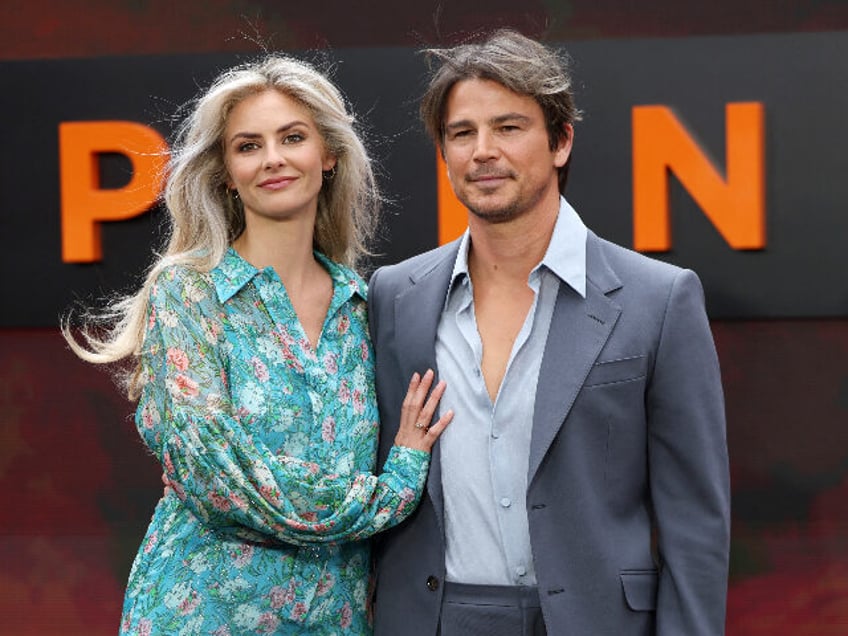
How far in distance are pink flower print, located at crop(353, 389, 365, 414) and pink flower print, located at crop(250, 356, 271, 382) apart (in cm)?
20

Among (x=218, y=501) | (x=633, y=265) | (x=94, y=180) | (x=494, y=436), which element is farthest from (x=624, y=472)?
(x=94, y=180)

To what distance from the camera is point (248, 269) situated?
8.89ft

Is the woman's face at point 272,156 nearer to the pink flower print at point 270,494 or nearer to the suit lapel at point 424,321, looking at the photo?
the suit lapel at point 424,321

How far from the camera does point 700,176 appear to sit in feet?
14.8

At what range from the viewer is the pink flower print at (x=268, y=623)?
2.63 meters

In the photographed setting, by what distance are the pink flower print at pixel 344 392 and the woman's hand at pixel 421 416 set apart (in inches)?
4.6

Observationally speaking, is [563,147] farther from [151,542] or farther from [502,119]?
[151,542]

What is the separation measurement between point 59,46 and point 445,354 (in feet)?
9.29

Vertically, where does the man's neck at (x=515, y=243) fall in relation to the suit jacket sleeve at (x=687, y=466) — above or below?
above

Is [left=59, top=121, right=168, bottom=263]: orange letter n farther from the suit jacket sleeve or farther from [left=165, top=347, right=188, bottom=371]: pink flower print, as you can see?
the suit jacket sleeve

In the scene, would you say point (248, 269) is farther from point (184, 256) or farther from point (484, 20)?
Answer: point (484, 20)

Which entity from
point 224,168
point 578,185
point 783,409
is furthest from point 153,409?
point 783,409

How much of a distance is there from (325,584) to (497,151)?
91cm

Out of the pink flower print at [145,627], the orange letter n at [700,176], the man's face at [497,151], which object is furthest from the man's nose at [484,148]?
the orange letter n at [700,176]
